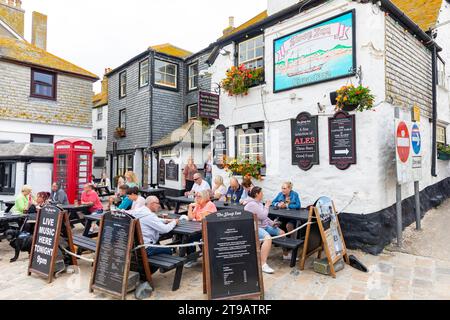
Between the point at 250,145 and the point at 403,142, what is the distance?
13.3 ft

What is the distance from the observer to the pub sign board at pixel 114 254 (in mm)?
3994

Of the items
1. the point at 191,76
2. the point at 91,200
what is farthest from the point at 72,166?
the point at 191,76

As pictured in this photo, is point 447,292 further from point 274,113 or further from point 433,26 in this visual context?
point 433,26

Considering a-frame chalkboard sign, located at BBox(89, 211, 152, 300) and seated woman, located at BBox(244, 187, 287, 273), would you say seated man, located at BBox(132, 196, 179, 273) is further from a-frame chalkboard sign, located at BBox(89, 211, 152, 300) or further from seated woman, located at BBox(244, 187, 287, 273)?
seated woman, located at BBox(244, 187, 287, 273)

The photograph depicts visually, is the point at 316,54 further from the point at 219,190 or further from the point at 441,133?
the point at 441,133

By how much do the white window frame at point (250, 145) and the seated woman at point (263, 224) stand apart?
10.6 ft

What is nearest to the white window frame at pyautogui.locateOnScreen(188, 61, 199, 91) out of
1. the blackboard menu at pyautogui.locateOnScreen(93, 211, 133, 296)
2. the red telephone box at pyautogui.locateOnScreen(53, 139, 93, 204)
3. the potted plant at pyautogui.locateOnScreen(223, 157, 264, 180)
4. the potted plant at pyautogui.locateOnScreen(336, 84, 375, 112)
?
the red telephone box at pyautogui.locateOnScreen(53, 139, 93, 204)

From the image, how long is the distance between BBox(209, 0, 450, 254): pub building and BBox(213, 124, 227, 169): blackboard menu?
36 millimetres

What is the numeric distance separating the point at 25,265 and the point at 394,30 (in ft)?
31.6

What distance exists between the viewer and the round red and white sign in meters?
6.16

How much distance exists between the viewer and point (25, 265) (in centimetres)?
556

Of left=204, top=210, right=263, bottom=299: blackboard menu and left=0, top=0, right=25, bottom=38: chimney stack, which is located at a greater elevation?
left=0, top=0, right=25, bottom=38: chimney stack

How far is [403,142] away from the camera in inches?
248

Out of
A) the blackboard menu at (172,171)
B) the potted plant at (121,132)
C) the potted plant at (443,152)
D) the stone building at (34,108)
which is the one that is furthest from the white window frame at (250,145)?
the potted plant at (121,132)
